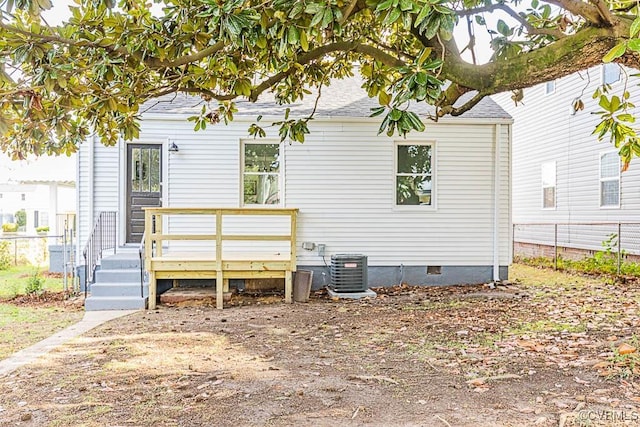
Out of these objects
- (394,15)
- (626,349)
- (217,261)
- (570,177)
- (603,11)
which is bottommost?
(626,349)

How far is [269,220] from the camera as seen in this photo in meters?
9.01

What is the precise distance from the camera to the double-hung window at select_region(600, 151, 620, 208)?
10812mm

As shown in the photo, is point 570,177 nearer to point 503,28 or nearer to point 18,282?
point 503,28

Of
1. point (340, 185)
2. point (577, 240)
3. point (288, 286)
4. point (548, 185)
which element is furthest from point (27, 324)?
point (548, 185)

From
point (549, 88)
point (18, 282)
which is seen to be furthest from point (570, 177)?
point (18, 282)

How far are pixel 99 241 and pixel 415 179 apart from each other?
235 inches

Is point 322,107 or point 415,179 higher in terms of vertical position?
point 322,107

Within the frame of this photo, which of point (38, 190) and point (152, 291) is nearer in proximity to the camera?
point (152, 291)

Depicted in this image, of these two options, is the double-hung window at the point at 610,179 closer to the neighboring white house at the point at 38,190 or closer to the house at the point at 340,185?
the house at the point at 340,185

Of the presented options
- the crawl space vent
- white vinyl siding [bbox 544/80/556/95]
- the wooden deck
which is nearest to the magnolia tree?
the wooden deck

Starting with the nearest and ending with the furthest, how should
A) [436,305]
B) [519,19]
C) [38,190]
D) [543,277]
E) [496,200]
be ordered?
[519,19] → [436,305] → [496,200] → [543,277] → [38,190]

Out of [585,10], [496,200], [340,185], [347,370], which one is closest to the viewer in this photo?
[585,10]

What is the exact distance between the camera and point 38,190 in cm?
2255

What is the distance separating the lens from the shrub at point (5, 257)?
11.8 metres
